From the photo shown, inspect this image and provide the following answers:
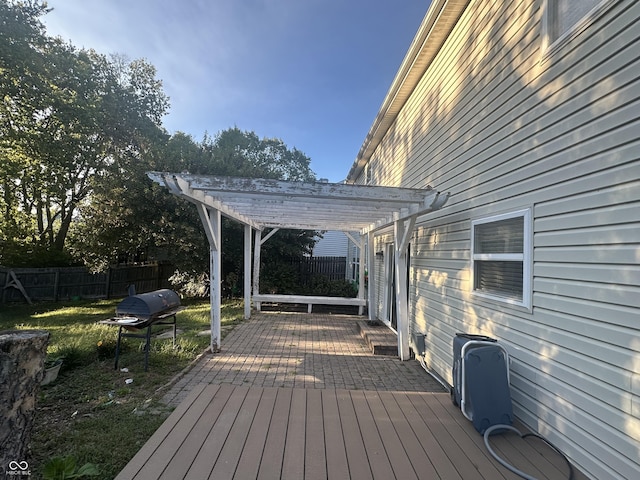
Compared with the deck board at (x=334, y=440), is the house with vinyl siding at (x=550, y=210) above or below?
above

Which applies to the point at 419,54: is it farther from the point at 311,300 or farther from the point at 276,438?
the point at 311,300

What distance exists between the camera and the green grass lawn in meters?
2.80

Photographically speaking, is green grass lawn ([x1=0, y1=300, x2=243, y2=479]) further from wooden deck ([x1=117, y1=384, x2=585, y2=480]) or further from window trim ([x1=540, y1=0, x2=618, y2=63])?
window trim ([x1=540, y1=0, x2=618, y2=63])

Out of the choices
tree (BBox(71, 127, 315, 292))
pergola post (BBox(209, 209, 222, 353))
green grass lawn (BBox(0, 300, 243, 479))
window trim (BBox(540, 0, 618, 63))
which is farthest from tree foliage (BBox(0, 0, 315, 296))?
window trim (BBox(540, 0, 618, 63))

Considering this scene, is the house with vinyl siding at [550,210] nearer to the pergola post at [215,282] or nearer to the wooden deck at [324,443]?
the wooden deck at [324,443]

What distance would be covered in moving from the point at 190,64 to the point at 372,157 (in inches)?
242

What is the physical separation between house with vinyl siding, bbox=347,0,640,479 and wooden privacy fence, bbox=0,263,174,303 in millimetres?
13861

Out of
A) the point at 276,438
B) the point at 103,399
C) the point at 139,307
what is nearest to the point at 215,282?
the point at 139,307

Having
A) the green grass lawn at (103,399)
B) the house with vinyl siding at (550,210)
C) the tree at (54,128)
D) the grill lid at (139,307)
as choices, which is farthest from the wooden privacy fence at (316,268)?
the house with vinyl siding at (550,210)

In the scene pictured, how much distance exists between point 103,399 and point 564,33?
18.6 ft

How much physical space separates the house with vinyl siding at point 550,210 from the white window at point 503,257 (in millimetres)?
17

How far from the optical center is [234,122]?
97.6 ft

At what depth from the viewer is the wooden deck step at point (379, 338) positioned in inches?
237

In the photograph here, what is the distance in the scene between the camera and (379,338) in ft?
21.4
